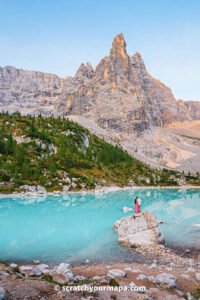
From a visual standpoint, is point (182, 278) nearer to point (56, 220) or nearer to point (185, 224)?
point (185, 224)

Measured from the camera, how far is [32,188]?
7438 cm

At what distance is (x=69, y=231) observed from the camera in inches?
1428

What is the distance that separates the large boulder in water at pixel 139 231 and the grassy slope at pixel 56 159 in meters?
44.7

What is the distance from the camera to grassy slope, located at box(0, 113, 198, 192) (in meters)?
80.9

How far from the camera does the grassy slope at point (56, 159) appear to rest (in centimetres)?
8088

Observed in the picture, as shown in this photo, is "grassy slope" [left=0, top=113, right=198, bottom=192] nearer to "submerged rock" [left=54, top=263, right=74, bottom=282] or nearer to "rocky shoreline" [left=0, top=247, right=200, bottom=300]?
"rocky shoreline" [left=0, top=247, right=200, bottom=300]

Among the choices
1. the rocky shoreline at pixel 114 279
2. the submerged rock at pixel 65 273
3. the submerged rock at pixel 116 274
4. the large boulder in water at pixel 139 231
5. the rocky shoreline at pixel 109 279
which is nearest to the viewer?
the rocky shoreline at pixel 109 279

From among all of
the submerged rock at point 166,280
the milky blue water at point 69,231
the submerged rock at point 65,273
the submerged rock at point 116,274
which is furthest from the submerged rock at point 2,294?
the milky blue water at point 69,231

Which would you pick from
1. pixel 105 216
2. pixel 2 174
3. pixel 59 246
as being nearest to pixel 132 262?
pixel 59 246

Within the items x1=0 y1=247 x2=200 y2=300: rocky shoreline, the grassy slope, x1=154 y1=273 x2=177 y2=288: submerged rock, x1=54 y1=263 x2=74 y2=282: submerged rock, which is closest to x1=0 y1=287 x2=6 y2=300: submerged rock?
x1=0 y1=247 x2=200 y2=300: rocky shoreline

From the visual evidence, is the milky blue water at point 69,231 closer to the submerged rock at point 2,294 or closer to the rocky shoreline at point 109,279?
the rocky shoreline at point 109,279

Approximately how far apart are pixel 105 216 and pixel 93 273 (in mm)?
27982

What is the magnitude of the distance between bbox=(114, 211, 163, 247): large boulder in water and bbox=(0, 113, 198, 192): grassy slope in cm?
4470

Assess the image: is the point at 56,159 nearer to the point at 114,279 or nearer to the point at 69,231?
the point at 69,231
